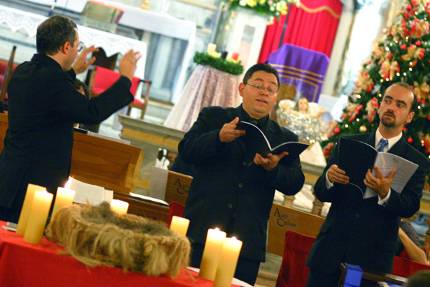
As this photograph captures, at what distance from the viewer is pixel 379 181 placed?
397 centimetres

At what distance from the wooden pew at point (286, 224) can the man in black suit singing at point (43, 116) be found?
2148mm

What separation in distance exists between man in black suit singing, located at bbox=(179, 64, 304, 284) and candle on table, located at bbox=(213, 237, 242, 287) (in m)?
0.91

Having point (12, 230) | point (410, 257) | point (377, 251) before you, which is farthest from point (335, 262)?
point (12, 230)

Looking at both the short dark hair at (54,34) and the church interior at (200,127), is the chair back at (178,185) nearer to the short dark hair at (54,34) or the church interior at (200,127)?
the church interior at (200,127)

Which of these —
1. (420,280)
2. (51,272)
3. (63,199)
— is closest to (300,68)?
(63,199)

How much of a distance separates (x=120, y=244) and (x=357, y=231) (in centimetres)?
165

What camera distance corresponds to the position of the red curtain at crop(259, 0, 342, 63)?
13078 mm

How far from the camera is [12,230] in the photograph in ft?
10.0

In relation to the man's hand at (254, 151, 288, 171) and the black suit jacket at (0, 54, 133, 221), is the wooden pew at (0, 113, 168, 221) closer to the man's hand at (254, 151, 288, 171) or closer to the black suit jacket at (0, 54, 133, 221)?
the black suit jacket at (0, 54, 133, 221)

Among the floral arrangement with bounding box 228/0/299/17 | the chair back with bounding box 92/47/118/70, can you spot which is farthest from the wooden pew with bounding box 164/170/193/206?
the chair back with bounding box 92/47/118/70

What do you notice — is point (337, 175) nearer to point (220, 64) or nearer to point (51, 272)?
point (51, 272)

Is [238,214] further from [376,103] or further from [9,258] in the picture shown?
[376,103]

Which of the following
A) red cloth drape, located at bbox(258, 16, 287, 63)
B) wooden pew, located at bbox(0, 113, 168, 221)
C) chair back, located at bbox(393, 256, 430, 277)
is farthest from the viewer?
red cloth drape, located at bbox(258, 16, 287, 63)

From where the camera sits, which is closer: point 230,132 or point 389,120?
point 230,132
